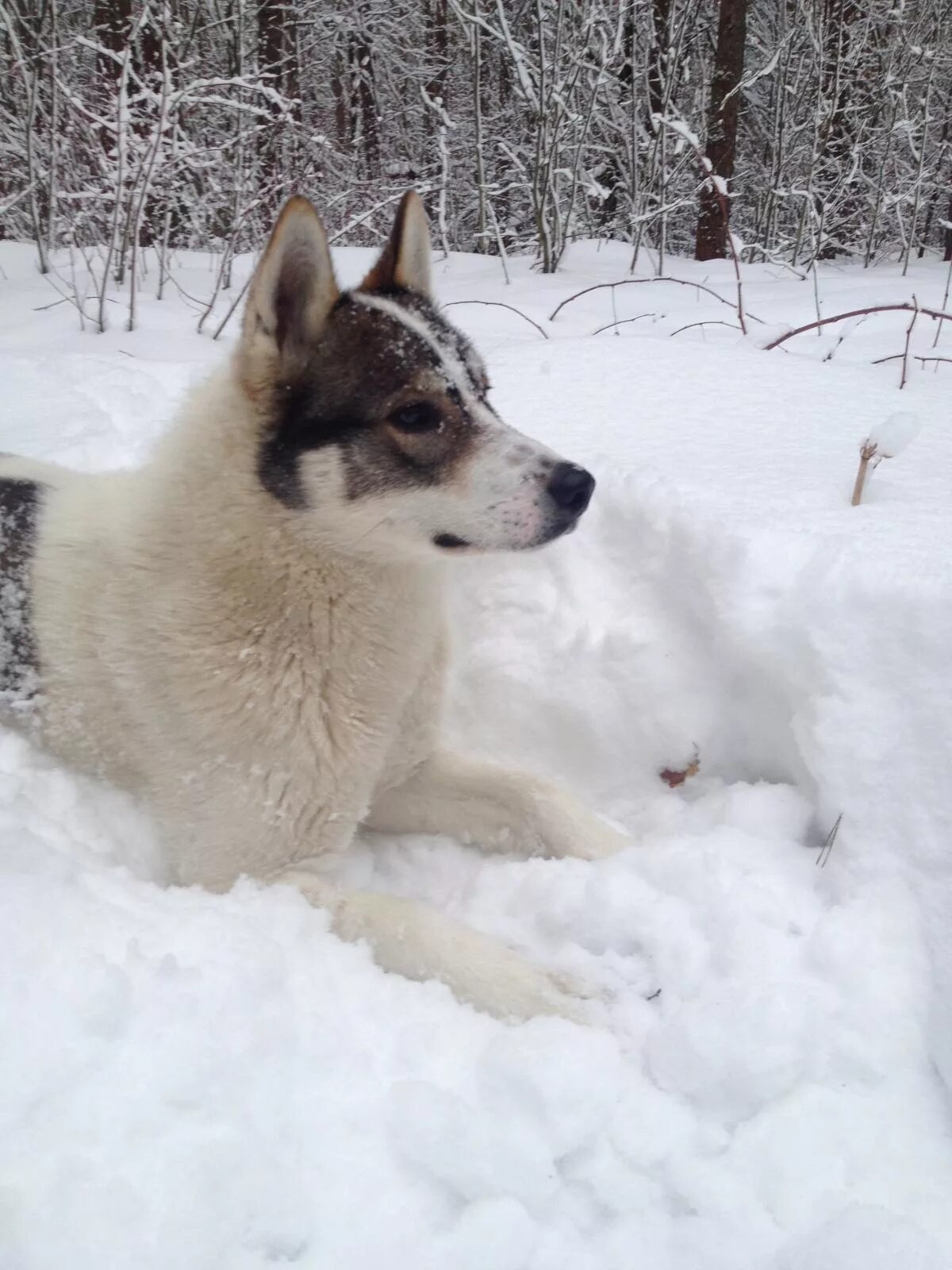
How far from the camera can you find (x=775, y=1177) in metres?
1.37

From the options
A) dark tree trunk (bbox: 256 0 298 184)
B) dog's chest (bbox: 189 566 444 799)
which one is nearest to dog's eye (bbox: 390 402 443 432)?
dog's chest (bbox: 189 566 444 799)

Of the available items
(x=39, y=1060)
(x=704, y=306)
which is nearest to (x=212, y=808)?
(x=39, y=1060)

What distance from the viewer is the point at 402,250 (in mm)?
2219

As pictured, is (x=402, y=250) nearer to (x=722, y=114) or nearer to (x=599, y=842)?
(x=599, y=842)

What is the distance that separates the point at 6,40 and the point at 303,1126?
28.7ft

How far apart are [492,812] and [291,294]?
1.41 meters

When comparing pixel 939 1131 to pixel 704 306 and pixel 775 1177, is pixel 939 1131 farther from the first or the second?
pixel 704 306

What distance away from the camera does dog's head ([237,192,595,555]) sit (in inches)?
75.7

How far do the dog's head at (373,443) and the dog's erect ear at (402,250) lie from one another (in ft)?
0.83

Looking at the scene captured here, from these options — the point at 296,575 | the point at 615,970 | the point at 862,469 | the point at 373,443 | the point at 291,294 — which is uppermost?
the point at 291,294

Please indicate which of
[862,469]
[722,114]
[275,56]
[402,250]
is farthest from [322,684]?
[275,56]

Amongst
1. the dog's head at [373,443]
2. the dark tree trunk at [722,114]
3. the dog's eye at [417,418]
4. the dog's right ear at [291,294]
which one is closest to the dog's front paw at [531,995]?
the dog's head at [373,443]

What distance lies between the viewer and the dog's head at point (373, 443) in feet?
6.31

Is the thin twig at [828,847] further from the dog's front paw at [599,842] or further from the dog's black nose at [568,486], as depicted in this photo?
the dog's black nose at [568,486]
